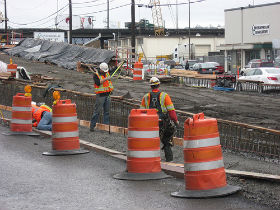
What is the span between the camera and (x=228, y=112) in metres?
21.6

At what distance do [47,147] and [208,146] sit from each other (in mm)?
6289

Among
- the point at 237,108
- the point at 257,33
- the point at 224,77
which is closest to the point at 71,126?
the point at 237,108

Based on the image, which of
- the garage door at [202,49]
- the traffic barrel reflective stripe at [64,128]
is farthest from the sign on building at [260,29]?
A: the traffic barrel reflective stripe at [64,128]

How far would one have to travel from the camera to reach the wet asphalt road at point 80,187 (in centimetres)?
771

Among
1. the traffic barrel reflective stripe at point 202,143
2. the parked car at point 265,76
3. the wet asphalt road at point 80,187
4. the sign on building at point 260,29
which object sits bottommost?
the wet asphalt road at point 80,187

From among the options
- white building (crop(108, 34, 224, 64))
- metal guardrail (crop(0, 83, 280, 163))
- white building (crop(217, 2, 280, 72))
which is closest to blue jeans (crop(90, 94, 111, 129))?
metal guardrail (crop(0, 83, 280, 163))

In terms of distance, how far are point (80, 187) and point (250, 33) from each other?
58815mm

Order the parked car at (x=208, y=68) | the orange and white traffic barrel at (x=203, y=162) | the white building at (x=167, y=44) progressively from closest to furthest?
1. the orange and white traffic barrel at (x=203, y=162)
2. the parked car at (x=208, y=68)
3. the white building at (x=167, y=44)

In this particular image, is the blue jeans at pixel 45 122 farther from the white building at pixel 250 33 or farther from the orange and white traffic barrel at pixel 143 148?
the white building at pixel 250 33

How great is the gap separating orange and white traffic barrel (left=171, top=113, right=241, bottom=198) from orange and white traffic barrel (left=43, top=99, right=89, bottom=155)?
480 cm

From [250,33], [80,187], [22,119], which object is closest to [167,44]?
[250,33]

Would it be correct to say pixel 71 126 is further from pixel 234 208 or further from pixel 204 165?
pixel 234 208

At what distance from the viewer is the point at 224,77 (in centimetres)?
3488

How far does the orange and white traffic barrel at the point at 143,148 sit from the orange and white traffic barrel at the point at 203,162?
164 centimetres
